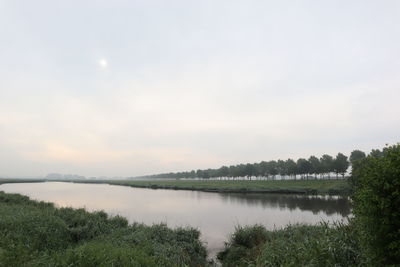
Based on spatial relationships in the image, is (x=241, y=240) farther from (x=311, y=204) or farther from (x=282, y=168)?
(x=282, y=168)

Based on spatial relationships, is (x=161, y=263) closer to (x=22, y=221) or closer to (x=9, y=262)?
(x=9, y=262)

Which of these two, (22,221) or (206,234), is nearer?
(22,221)

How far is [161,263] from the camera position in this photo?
32.2 ft

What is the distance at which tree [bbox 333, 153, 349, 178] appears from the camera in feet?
218

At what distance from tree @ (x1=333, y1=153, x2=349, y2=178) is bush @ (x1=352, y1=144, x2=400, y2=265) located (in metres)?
68.4

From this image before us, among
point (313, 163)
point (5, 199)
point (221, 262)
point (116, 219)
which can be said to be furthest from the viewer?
point (313, 163)

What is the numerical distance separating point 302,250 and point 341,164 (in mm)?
66105

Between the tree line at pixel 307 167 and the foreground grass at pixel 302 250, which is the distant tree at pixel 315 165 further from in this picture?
the foreground grass at pixel 302 250

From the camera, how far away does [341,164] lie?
66250mm

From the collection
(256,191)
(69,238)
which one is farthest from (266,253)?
(256,191)

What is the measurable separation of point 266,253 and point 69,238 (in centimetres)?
1058

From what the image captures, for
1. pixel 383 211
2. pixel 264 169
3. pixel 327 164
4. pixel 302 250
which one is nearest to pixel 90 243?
pixel 302 250

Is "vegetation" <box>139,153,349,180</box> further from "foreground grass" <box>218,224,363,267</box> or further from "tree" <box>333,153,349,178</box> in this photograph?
"foreground grass" <box>218,224,363,267</box>

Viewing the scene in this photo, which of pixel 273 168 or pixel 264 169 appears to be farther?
pixel 264 169
